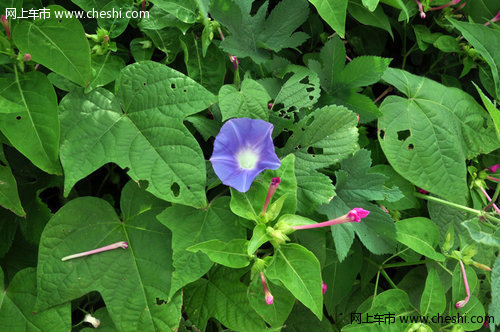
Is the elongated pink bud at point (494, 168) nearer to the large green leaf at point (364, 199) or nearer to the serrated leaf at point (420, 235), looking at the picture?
the serrated leaf at point (420, 235)

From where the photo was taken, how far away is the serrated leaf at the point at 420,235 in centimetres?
121

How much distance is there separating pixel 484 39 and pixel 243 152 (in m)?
0.89

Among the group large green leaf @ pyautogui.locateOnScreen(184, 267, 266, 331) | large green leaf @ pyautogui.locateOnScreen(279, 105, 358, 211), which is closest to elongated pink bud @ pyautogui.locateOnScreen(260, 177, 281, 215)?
large green leaf @ pyautogui.locateOnScreen(279, 105, 358, 211)

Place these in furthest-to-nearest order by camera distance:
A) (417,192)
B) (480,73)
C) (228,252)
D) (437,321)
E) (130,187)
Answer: (480,73)
(417,192)
(437,321)
(130,187)
(228,252)

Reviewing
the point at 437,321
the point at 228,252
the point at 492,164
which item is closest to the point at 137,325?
the point at 228,252

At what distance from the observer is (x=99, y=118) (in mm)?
1053

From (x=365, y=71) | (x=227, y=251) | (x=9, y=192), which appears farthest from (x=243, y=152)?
(x=9, y=192)

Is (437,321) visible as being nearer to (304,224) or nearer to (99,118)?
(304,224)

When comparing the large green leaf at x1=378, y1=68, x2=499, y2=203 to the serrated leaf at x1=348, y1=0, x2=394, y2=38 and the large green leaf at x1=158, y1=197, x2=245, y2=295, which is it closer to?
the serrated leaf at x1=348, y1=0, x2=394, y2=38

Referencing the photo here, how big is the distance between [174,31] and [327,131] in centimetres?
50

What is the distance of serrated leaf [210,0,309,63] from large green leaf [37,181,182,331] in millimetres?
504

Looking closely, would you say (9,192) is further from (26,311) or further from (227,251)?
(227,251)

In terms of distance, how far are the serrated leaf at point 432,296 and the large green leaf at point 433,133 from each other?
25 centimetres

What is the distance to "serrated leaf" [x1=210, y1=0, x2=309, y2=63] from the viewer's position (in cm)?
120
